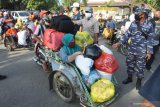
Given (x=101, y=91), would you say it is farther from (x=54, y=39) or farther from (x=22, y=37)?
(x=22, y=37)

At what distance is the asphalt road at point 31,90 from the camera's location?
19.5ft

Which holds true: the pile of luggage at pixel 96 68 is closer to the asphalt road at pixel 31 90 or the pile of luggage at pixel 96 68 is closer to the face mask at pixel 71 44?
the face mask at pixel 71 44

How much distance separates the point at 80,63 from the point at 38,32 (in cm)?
360

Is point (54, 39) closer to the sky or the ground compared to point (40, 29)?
closer to the sky

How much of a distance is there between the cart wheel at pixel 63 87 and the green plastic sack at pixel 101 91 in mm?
468

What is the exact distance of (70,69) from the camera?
18.8 ft

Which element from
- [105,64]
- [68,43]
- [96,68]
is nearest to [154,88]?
[105,64]

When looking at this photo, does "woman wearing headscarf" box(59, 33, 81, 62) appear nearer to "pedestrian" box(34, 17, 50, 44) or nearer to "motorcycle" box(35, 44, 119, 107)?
"motorcycle" box(35, 44, 119, 107)

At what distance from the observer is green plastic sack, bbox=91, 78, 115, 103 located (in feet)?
17.3

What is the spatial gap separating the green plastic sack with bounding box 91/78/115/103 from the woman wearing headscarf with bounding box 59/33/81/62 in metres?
0.72

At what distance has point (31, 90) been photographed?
6828 mm

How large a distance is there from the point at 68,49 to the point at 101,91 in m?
1.22

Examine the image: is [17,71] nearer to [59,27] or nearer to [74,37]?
[59,27]

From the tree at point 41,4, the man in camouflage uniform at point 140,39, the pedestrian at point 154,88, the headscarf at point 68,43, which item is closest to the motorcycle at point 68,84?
the headscarf at point 68,43
